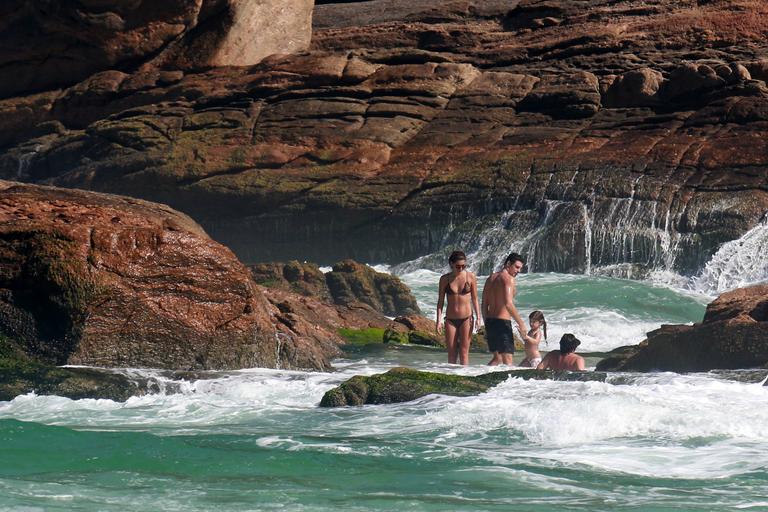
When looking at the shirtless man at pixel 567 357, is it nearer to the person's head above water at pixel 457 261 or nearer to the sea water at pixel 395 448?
the person's head above water at pixel 457 261

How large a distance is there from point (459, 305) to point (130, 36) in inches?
925

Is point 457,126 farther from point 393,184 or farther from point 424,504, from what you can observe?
point 424,504

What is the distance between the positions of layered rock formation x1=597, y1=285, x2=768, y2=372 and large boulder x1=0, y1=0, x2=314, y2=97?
77.9ft

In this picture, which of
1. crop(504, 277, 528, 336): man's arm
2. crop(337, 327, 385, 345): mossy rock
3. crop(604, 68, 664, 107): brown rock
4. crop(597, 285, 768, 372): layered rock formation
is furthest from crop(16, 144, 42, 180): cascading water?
crop(597, 285, 768, 372): layered rock formation

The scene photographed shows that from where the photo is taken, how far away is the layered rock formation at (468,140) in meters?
28.2

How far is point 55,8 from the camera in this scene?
36.6m

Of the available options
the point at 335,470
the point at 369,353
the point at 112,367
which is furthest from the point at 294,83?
the point at 335,470

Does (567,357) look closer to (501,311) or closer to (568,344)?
(568,344)

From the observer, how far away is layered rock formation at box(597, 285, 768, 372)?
42.8 ft

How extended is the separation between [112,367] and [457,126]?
20.1m

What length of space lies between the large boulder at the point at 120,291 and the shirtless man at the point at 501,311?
2681 millimetres

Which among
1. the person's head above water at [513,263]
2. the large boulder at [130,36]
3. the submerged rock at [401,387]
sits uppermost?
the large boulder at [130,36]

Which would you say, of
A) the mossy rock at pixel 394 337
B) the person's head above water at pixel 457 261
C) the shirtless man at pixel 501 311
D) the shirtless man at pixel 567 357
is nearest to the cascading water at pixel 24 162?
the mossy rock at pixel 394 337

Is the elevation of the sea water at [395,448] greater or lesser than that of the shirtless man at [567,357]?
lesser
